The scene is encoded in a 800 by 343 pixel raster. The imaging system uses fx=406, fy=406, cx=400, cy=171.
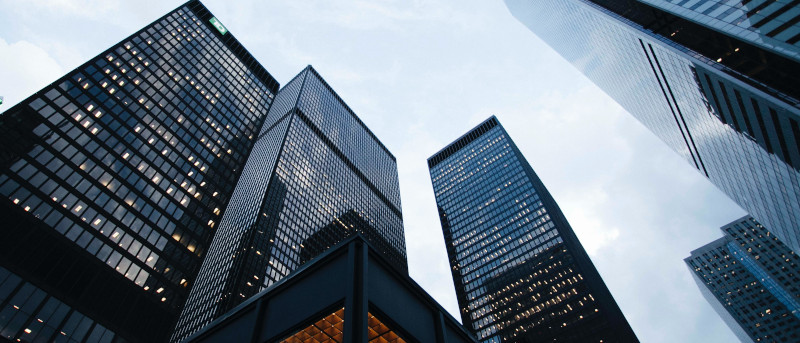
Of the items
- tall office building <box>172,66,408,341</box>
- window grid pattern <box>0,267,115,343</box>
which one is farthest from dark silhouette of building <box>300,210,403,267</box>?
window grid pattern <box>0,267,115,343</box>

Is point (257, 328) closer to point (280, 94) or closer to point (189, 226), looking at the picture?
point (189, 226)

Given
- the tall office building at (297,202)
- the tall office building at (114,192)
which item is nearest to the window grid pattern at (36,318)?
the tall office building at (114,192)

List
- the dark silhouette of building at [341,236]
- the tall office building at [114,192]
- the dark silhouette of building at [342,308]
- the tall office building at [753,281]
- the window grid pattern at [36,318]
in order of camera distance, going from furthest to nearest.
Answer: the tall office building at [753,281]
the dark silhouette of building at [341,236]
the tall office building at [114,192]
the window grid pattern at [36,318]
the dark silhouette of building at [342,308]

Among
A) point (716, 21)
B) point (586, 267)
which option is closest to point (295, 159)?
point (586, 267)

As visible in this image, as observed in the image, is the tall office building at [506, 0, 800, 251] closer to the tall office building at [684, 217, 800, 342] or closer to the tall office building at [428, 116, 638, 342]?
the tall office building at [428, 116, 638, 342]

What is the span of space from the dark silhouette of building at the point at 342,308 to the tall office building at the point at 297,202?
3257 cm

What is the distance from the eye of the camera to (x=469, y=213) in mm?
155250

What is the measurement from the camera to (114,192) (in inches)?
2427

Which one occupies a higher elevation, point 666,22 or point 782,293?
point 782,293

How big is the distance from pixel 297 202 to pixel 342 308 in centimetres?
9997

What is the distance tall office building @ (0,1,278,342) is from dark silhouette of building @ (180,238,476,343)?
126ft

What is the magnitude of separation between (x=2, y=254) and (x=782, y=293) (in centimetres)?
20484

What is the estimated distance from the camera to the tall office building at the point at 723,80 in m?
42.1

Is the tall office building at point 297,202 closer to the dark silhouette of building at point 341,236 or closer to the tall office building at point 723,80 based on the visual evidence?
the dark silhouette of building at point 341,236
